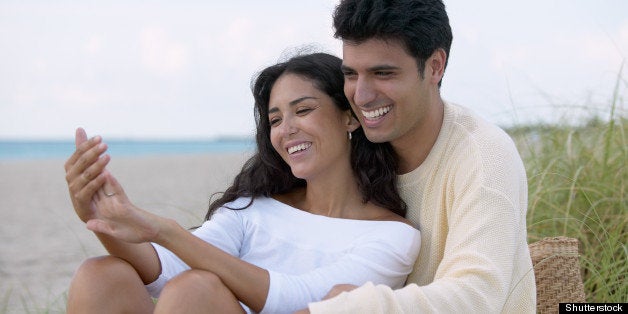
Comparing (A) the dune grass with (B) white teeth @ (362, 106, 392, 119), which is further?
(A) the dune grass

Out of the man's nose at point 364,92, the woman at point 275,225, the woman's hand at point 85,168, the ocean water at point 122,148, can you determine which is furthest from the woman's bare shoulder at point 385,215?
the ocean water at point 122,148

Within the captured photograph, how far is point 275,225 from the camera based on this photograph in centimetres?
292

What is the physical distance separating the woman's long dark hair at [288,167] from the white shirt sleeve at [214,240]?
0.11m

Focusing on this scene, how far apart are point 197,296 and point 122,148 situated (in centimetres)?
3926

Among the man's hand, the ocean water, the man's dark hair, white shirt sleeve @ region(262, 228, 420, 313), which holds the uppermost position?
the man's dark hair

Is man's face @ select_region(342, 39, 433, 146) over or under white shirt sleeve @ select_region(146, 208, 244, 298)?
over

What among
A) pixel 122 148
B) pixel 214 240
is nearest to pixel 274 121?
pixel 214 240

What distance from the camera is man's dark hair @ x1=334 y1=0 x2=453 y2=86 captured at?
2.71 metres

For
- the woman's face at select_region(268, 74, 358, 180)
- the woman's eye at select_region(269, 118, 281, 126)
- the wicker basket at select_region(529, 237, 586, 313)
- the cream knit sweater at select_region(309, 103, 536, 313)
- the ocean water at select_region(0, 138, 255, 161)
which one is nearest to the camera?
the cream knit sweater at select_region(309, 103, 536, 313)

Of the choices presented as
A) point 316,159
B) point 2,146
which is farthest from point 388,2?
point 2,146

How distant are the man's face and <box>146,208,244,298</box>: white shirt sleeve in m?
0.59

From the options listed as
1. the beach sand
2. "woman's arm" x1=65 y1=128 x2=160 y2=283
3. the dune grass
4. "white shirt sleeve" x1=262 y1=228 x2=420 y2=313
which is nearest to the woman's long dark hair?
"white shirt sleeve" x1=262 y1=228 x2=420 y2=313

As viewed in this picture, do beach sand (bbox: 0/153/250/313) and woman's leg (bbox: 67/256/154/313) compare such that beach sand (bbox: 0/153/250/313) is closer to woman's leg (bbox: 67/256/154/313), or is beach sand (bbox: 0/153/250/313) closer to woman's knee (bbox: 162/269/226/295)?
woman's leg (bbox: 67/256/154/313)

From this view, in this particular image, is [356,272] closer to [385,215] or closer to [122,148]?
[385,215]
